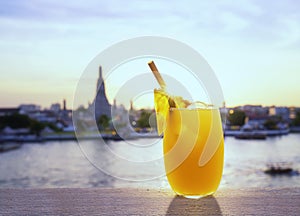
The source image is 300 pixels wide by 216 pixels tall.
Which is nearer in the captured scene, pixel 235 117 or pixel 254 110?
pixel 235 117

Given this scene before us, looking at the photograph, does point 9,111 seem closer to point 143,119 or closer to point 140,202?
point 143,119

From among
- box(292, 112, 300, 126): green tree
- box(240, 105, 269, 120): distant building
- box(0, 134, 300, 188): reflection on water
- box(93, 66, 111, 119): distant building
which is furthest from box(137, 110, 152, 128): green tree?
box(0, 134, 300, 188): reflection on water

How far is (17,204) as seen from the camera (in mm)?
703

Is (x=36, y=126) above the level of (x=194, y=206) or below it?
below

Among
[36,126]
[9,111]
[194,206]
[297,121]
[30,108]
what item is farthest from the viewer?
[9,111]

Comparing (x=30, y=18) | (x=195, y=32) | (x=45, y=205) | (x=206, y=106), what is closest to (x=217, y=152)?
(x=206, y=106)

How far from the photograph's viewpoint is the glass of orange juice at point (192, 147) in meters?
0.77

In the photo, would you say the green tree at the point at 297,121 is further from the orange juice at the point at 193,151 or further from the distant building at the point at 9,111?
the orange juice at the point at 193,151

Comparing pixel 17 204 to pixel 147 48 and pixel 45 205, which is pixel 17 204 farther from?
pixel 147 48

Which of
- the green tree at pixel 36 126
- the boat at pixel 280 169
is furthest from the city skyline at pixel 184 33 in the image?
the boat at pixel 280 169

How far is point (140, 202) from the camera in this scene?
0.71 metres

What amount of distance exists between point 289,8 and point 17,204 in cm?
1455

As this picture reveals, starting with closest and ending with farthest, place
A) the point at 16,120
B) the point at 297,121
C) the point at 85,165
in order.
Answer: the point at 297,121 → the point at 16,120 → the point at 85,165

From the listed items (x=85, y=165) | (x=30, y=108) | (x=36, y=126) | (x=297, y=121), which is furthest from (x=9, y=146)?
(x=297, y=121)
